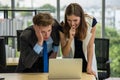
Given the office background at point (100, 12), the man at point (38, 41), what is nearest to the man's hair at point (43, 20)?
the man at point (38, 41)

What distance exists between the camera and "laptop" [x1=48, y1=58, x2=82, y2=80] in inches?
97.3

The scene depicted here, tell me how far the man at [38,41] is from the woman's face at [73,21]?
16 cm

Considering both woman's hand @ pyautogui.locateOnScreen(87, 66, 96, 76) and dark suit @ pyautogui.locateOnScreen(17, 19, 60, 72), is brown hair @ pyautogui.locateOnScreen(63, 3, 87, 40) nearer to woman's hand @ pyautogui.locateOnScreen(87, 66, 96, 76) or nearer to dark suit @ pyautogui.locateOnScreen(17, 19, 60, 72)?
dark suit @ pyautogui.locateOnScreen(17, 19, 60, 72)

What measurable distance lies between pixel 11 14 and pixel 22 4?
312 mm

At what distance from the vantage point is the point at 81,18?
8.89 feet

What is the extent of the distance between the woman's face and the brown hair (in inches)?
1.1

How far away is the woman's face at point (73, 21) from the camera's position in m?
2.65

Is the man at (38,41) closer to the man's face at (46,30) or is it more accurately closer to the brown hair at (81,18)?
the man's face at (46,30)

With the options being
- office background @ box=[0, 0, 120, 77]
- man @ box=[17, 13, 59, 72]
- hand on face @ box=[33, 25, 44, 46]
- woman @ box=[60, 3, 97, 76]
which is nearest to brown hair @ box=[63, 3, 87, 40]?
woman @ box=[60, 3, 97, 76]

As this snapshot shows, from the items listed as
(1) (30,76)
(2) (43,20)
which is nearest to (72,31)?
(2) (43,20)

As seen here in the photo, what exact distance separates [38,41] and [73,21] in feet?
1.26

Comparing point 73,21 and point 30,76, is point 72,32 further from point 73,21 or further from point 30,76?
point 30,76

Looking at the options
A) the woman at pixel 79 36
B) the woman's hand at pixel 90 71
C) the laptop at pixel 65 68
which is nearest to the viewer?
the laptop at pixel 65 68

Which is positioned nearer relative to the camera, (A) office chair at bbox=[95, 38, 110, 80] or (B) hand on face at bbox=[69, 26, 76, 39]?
(B) hand on face at bbox=[69, 26, 76, 39]
